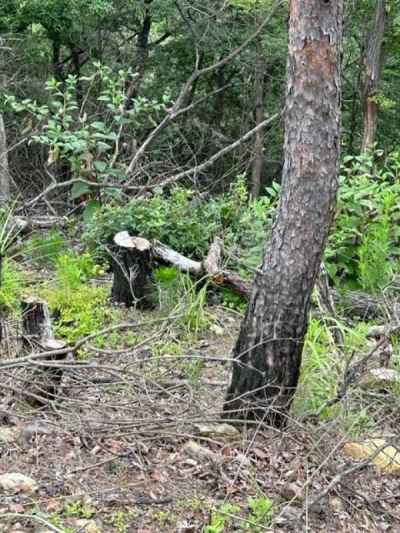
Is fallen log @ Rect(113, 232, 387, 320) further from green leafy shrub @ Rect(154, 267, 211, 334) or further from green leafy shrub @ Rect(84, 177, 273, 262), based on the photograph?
green leafy shrub @ Rect(84, 177, 273, 262)

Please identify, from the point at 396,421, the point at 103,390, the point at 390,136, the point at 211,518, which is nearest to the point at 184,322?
the point at 103,390

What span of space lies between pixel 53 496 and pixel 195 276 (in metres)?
3.01

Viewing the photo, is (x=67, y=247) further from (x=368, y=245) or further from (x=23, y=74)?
(x=23, y=74)

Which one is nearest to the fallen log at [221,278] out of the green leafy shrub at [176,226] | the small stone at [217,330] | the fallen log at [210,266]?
the fallen log at [210,266]

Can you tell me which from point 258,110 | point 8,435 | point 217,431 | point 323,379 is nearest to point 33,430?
point 8,435

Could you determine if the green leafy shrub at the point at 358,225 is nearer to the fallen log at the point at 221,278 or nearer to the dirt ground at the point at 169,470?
the fallen log at the point at 221,278

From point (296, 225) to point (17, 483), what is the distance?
5.56ft

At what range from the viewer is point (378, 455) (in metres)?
3.29

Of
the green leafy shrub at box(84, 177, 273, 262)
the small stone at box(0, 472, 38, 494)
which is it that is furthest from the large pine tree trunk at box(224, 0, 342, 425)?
the green leafy shrub at box(84, 177, 273, 262)

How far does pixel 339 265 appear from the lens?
5832 millimetres

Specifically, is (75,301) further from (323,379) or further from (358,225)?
(358,225)

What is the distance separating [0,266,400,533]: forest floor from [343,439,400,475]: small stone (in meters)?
0.03

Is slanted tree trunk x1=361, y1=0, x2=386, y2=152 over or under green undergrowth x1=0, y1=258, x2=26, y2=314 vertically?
over

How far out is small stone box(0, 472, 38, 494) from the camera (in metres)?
2.62
